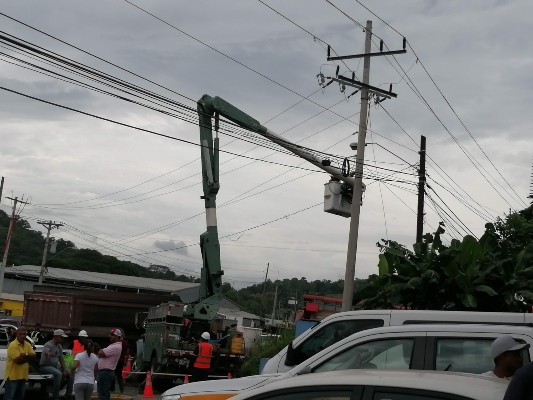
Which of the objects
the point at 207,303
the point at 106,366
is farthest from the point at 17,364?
the point at 207,303

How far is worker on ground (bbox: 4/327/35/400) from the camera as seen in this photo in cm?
1266

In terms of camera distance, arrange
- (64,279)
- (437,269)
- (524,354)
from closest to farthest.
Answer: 1. (524,354)
2. (437,269)
3. (64,279)

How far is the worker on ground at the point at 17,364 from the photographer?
12.7m

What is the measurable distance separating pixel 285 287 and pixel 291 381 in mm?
112631

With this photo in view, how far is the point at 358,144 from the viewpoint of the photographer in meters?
23.0

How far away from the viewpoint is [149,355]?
883 inches

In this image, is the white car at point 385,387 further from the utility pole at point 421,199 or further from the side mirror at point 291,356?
the utility pole at point 421,199

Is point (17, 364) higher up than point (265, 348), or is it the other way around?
point (265, 348)

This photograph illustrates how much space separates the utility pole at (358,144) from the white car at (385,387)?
17.0 m

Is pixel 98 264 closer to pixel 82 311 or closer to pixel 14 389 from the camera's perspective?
pixel 82 311

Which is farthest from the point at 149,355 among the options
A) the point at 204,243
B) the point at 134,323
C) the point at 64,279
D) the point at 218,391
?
the point at 64,279

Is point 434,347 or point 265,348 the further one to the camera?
point 265,348

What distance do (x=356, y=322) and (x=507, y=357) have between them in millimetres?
3747

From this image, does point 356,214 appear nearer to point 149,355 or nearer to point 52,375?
point 149,355
